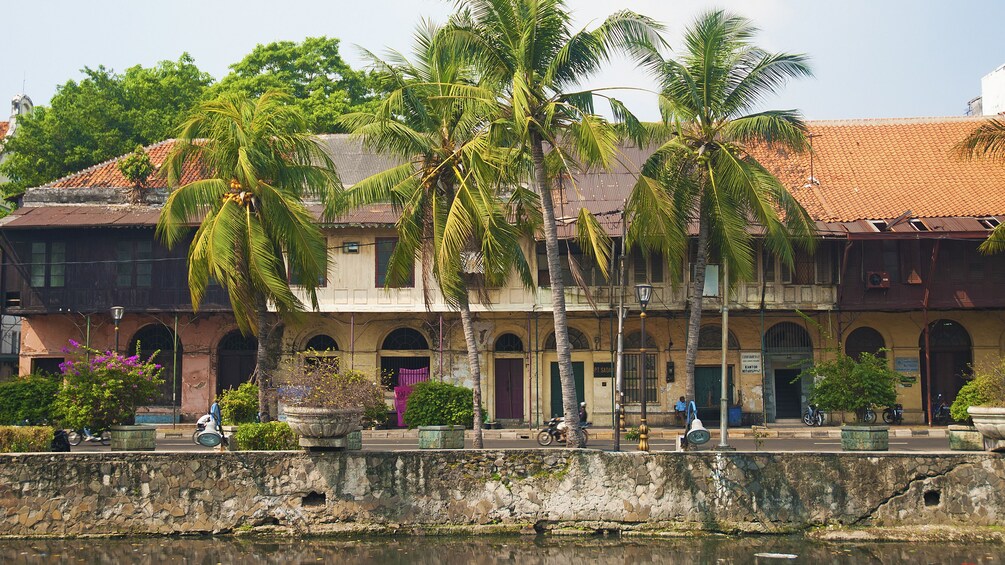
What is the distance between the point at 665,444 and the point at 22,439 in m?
14.8

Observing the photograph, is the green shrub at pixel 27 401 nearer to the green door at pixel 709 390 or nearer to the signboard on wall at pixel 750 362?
the green door at pixel 709 390

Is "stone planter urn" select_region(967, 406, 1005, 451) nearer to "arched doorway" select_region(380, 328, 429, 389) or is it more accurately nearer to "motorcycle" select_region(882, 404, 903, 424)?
"motorcycle" select_region(882, 404, 903, 424)

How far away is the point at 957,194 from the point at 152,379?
25457mm

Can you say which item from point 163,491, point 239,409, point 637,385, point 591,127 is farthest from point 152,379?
point 637,385

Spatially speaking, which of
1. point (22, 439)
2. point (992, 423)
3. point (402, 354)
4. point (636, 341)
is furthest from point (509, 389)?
point (992, 423)

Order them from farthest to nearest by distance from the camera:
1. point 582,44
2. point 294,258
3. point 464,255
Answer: point 464,255, point 294,258, point 582,44

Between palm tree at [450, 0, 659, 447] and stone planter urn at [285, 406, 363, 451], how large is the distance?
4.10 metres

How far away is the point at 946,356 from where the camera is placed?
33.8m

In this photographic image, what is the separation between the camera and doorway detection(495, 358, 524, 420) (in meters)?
34.1

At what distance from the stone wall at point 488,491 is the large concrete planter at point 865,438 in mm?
757

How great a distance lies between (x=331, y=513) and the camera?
650 inches

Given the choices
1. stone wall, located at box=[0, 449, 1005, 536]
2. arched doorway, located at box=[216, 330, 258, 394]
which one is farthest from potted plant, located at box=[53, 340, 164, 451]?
arched doorway, located at box=[216, 330, 258, 394]

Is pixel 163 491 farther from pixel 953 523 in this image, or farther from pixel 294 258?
pixel 953 523

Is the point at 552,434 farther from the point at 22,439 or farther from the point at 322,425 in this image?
the point at 22,439
